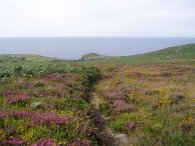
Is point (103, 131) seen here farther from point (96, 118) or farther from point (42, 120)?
point (42, 120)

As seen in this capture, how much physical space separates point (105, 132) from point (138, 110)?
9.98 ft

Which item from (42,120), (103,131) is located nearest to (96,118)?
(103,131)

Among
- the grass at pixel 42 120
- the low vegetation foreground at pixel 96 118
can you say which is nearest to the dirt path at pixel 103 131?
the low vegetation foreground at pixel 96 118

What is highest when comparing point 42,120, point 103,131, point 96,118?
point 42,120

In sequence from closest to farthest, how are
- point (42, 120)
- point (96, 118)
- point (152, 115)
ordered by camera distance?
point (42, 120)
point (96, 118)
point (152, 115)

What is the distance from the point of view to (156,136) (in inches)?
413

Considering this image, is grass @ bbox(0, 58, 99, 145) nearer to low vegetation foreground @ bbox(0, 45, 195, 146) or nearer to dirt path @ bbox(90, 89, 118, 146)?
low vegetation foreground @ bbox(0, 45, 195, 146)

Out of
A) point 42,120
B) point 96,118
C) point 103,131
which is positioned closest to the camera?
point 42,120

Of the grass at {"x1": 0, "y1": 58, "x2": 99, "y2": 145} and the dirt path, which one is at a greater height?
the grass at {"x1": 0, "y1": 58, "x2": 99, "y2": 145}

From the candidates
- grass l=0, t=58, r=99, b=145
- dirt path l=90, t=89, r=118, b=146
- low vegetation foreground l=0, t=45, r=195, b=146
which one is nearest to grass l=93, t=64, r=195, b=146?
low vegetation foreground l=0, t=45, r=195, b=146

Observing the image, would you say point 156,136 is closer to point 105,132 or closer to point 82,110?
point 105,132

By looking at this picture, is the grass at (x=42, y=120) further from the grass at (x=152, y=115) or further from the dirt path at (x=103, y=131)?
the grass at (x=152, y=115)

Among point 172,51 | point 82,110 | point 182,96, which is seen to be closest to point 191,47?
point 172,51

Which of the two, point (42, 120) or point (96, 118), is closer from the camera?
point (42, 120)
